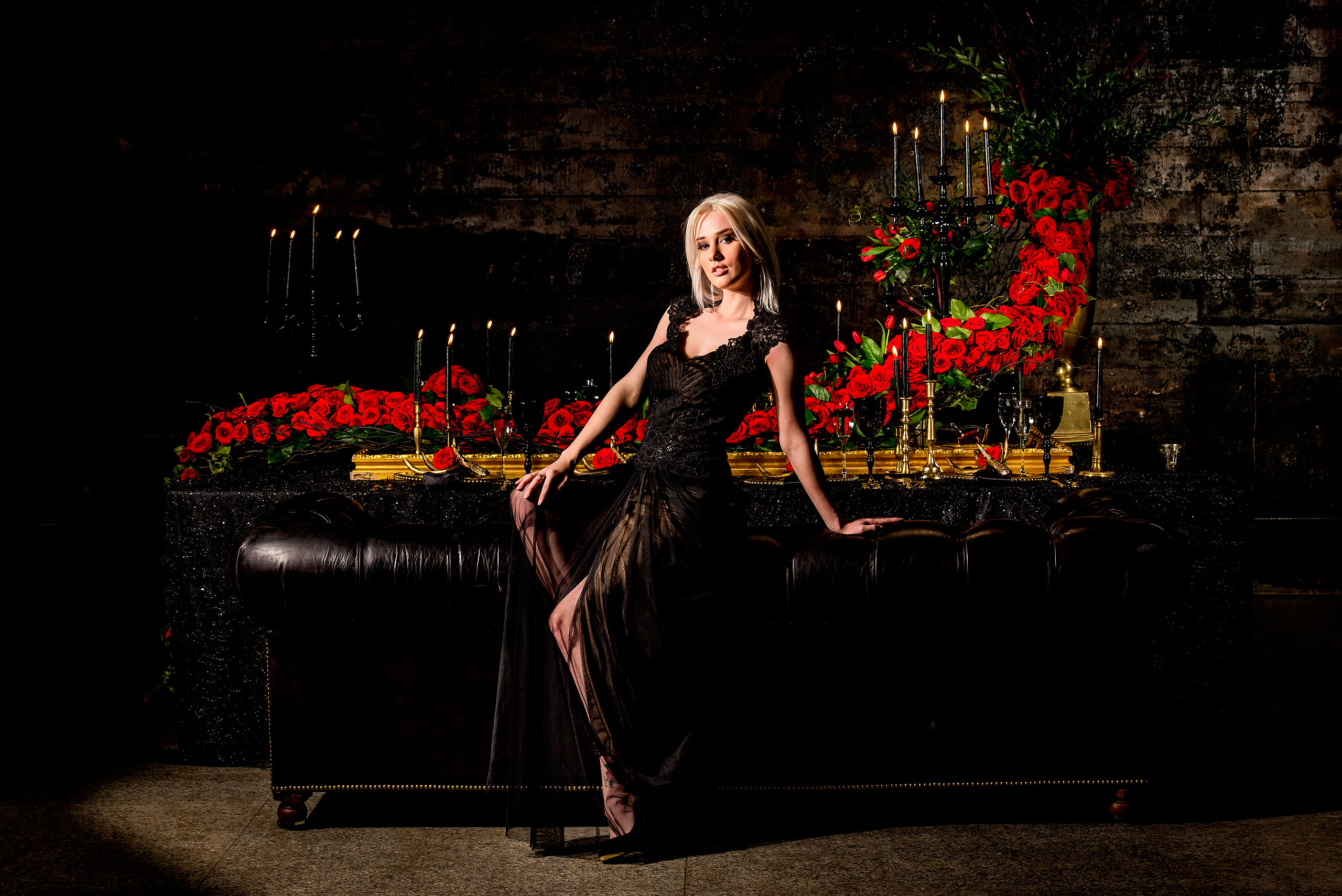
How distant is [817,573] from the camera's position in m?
2.42

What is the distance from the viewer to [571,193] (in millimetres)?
5793

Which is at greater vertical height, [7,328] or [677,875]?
[7,328]

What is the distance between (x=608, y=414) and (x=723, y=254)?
51 centimetres

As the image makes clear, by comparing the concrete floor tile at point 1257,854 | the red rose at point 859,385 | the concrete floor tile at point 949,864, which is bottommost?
the concrete floor tile at point 1257,854

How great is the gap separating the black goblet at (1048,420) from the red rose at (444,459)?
1.91 m

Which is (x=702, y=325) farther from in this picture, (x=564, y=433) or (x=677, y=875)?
(x=677, y=875)

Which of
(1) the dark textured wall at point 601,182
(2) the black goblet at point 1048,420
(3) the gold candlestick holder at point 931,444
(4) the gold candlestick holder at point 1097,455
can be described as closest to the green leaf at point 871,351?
(3) the gold candlestick holder at point 931,444

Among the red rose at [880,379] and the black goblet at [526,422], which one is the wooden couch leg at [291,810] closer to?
the black goblet at [526,422]

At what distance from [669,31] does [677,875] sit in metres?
4.60

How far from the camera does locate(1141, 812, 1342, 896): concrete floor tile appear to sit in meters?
2.37

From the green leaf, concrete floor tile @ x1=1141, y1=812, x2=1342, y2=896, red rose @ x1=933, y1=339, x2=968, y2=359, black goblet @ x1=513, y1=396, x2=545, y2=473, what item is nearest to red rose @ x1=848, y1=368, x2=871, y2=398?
the green leaf

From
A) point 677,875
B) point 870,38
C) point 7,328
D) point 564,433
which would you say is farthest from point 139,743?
point 870,38

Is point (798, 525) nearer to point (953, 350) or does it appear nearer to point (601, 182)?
point (953, 350)

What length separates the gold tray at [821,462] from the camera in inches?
133
